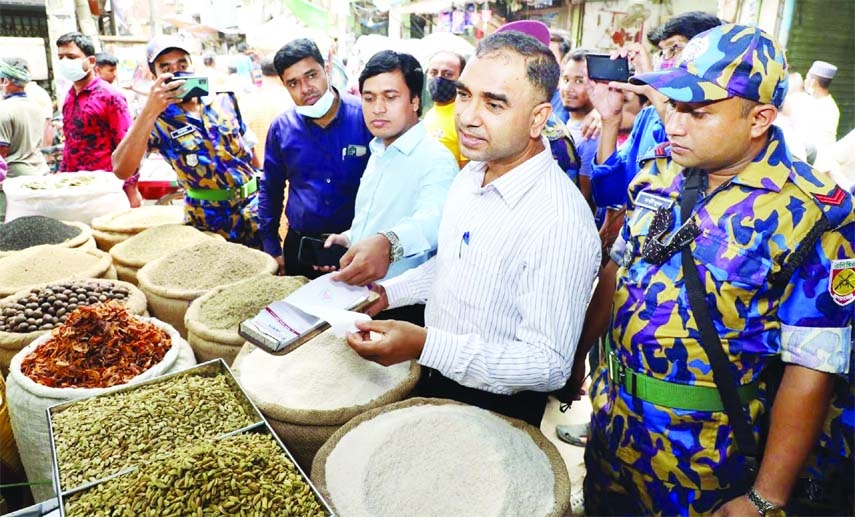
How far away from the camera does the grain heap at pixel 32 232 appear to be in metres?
2.75

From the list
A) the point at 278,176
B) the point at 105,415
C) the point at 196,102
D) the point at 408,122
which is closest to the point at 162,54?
the point at 196,102

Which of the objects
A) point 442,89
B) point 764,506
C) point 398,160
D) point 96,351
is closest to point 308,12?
point 442,89

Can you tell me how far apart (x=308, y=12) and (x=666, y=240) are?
23.4ft

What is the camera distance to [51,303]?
2020 millimetres

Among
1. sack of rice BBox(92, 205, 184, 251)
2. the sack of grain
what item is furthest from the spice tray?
the sack of grain

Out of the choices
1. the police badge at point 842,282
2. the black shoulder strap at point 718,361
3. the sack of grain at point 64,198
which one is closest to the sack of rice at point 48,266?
the sack of grain at point 64,198

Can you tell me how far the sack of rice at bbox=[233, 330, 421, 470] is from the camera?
4.45 ft

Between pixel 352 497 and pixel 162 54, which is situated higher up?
pixel 162 54

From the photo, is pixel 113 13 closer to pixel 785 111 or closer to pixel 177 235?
pixel 177 235

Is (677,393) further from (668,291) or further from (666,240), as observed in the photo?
(666,240)

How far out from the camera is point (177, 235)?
2783 mm

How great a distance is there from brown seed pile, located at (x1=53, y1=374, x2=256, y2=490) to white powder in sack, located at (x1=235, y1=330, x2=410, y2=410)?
0.28ft

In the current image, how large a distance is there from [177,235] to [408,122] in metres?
1.40

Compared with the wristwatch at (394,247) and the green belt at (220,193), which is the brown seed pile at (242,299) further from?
the green belt at (220,193)
